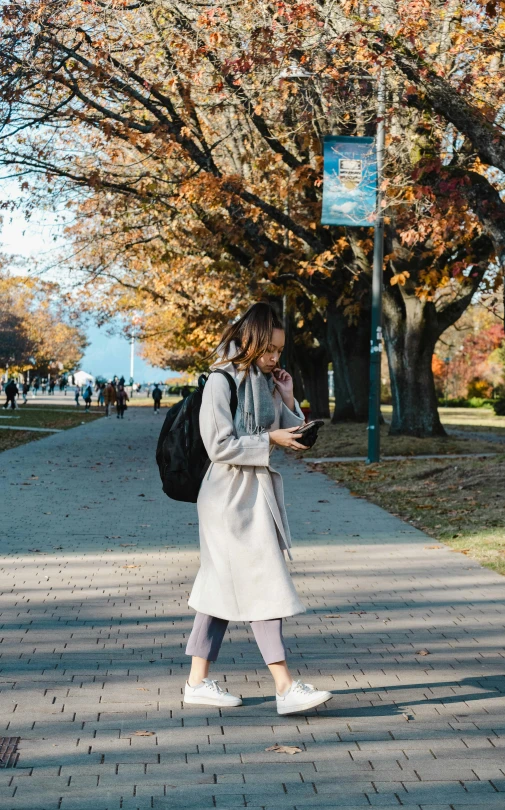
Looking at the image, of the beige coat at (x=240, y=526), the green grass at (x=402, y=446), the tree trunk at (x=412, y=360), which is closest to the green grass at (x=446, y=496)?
the green grass at (x=402, y=446)

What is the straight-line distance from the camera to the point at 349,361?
2994 cm

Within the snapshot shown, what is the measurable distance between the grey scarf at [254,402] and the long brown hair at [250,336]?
6 cm

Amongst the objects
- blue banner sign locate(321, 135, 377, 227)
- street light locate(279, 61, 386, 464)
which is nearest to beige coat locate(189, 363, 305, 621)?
blue banner sign locate(321, 135, 377, 227)

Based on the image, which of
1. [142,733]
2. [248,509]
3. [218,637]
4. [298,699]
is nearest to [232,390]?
[248,509]

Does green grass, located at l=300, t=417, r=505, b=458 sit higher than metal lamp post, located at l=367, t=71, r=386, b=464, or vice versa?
metal lamp post, located at l=367, t=71, r=386, b=464

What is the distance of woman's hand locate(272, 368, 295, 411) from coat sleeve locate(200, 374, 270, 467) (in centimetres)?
31

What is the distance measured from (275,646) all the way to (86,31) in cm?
1370

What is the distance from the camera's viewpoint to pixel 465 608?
7629mm

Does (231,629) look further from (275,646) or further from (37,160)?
(37,160)

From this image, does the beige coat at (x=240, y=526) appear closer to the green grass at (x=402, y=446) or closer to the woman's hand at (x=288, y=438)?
the woman's hand at (x=288, y=438)

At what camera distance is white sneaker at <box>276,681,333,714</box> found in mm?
5020

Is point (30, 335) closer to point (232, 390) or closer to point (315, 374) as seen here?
point (315, 374)

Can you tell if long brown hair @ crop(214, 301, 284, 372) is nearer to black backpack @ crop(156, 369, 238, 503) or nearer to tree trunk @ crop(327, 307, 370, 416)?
black backpack @ crop(156, 369, 238, 503)

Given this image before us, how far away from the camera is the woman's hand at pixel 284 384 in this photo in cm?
529
